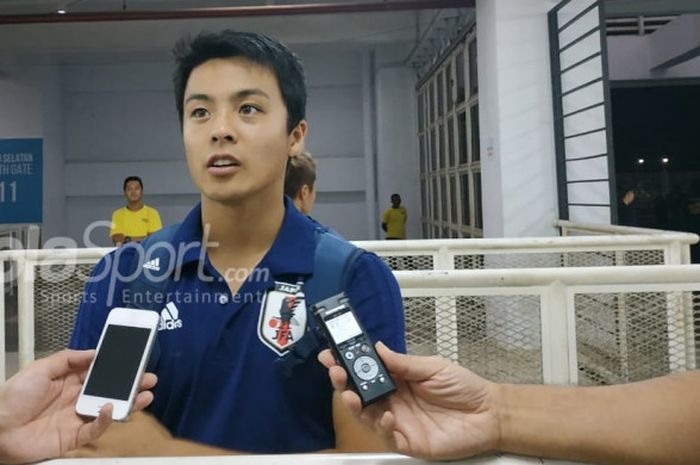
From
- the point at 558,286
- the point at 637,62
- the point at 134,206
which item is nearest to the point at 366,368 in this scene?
the point at 558,286

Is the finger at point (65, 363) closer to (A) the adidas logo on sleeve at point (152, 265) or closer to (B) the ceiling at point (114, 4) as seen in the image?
(A) the adidas logo on sleeve at point (152, 265)

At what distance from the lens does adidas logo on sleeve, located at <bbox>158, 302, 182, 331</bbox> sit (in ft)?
3.30

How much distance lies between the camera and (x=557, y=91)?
4453 mm

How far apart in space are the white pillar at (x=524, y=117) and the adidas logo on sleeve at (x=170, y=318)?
152 inches

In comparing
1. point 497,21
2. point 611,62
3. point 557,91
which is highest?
point 611,62

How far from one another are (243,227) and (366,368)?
49cm

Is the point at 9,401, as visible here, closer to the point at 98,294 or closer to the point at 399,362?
the point at 98,294

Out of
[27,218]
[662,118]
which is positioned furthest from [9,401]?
[27,218]

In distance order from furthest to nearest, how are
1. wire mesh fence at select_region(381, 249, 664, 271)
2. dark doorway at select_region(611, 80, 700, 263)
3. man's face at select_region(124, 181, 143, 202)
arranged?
1. dark doorway at select_region(611, 80, 700, 263)
2. man's face at select_region(124, 181, 143, 202)
3. wire mesh fence at select_region(381, 249, 664, 271)

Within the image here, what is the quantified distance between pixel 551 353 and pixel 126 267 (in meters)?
1.20

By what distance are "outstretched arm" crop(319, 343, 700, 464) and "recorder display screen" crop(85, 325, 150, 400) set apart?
294 mm

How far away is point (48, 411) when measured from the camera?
792mm

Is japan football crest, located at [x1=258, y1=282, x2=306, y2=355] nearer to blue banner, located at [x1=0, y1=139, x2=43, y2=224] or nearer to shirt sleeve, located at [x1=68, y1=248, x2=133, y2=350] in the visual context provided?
shirt sleeve, located at [x1=68, y1=248, x2=133, y2=350]

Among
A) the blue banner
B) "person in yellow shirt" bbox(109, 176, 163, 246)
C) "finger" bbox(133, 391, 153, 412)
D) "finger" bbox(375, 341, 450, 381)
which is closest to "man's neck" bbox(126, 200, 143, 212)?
"person in yellow shirt" bbox(109, 176, 163, 246)
